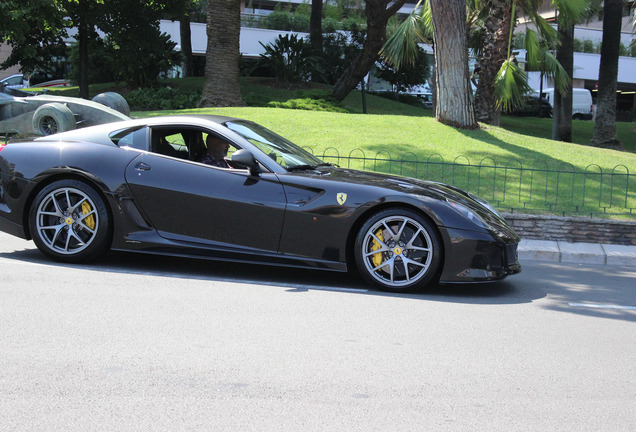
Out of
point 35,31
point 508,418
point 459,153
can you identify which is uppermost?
point 35,31

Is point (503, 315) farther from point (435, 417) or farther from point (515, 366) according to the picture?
point (435, 417)

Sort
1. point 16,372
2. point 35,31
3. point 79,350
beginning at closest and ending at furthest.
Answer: point 16,372
point 79,350
point 35,31

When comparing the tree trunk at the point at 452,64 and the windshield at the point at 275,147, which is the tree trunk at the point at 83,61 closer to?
the tree trunk at the point at 452,64

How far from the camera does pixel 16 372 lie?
3723 millimetres

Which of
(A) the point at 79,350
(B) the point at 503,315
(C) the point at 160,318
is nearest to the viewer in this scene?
(A) the point at 79,350

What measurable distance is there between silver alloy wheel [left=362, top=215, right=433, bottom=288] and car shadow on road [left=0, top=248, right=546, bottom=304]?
16 cm

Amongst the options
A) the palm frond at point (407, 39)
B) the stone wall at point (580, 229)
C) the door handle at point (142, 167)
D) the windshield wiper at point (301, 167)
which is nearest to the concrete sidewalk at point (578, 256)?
the stone wall at point (580, 229)

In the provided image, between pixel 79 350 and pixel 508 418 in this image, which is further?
pixel 79 350

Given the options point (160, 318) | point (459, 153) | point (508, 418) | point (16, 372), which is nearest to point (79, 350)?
point (16, 372)

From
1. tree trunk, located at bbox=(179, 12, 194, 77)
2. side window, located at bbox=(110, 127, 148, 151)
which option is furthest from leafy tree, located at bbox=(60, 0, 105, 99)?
side window, located at bbox=(110, 127, 148, 151)

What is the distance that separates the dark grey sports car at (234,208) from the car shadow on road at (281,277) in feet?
0.59

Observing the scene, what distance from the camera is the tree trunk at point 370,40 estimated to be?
2123 centimetres

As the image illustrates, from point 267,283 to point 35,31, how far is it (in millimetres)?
23009

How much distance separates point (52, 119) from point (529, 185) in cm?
806
